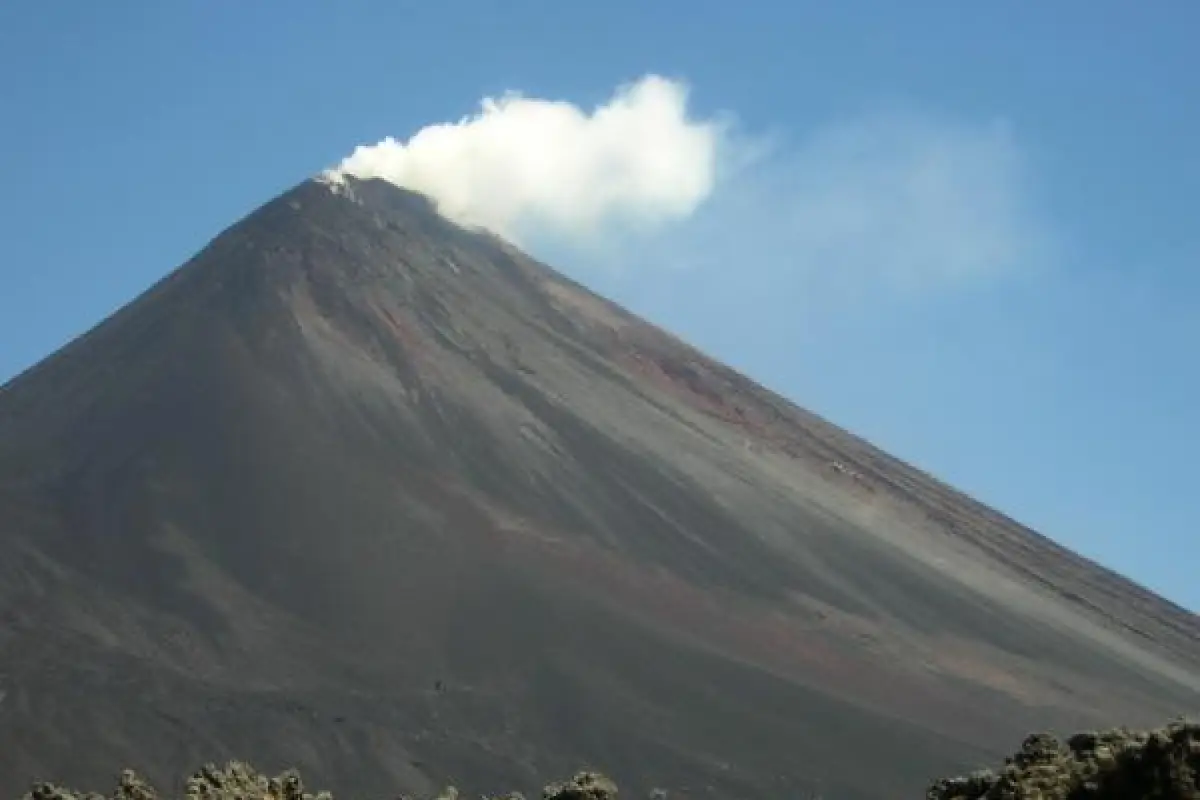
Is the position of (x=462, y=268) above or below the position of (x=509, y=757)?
above

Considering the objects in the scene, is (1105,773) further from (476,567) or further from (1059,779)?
(476,567)

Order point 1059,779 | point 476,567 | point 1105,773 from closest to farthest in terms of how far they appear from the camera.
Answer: point 1105,773, point 1059,779, point 476,567

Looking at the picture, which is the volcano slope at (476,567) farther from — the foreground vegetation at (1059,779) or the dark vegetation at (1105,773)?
the dark vegetation at (1105,773)

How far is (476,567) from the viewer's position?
6981 cm

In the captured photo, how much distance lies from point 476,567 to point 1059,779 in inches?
2216

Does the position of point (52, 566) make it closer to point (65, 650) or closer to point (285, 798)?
point (65, 650)

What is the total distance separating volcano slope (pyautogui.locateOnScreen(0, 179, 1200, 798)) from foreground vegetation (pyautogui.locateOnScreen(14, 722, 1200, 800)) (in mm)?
35178

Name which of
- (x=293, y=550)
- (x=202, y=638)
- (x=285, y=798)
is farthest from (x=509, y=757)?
(x=285, y=798)

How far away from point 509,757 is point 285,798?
39499 millimetres

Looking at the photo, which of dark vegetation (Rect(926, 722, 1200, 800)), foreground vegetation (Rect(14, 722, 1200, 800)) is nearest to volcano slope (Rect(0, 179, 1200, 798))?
foreground vegetation (Rect(14, 722, 1200, 800))

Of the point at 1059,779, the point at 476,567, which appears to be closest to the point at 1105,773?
the point at 1059,779

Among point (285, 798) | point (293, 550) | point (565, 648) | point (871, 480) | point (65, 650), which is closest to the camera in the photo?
point (285, 798)

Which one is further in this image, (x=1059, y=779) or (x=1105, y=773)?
(x=1059, y=779)

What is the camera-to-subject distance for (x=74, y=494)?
244ft
